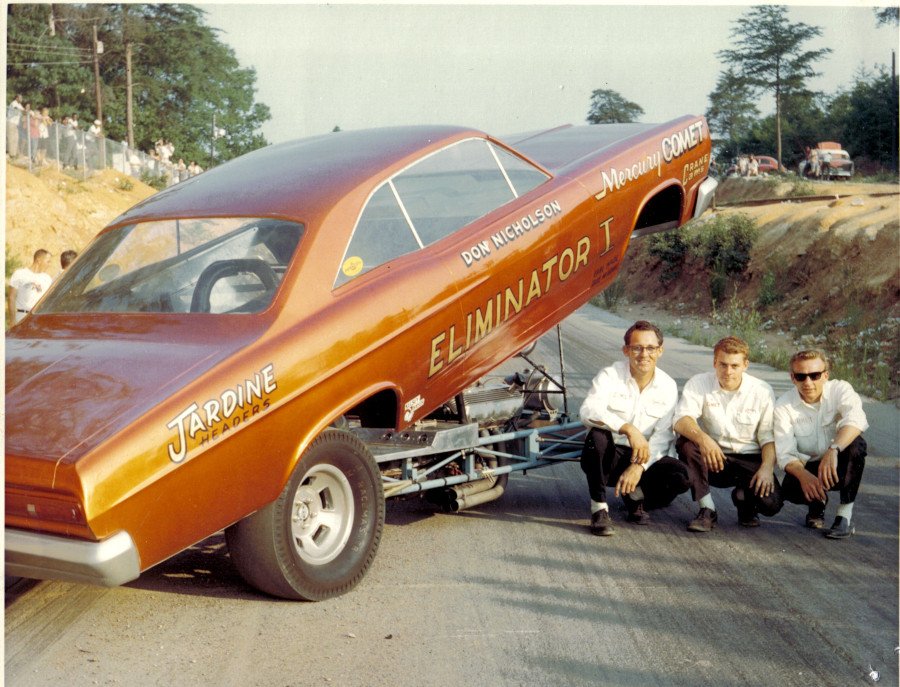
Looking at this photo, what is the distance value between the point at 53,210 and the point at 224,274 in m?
19.4

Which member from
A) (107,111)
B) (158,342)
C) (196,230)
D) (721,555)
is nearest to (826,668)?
(721,555)

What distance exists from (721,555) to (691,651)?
4.33 ft

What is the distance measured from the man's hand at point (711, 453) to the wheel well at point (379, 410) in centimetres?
187

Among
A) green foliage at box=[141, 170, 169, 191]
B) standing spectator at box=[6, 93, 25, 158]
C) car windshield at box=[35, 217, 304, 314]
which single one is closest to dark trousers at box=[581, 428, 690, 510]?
car windshield at box=[35, 217, 304, 314]

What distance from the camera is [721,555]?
496cm

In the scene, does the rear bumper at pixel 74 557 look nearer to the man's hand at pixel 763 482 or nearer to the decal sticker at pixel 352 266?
the decal sticker at pixel 352 266

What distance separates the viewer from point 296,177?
4984mm

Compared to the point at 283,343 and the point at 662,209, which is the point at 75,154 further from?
the point at 283,343

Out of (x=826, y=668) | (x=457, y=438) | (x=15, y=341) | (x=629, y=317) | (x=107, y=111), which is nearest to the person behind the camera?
(x=826, y=668)

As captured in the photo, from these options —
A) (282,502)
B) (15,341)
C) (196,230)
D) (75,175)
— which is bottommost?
(282,502)

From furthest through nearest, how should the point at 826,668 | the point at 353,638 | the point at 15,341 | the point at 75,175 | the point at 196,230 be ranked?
the point at 75,175 < the point at 196,230 < the point at 15,341 < the point at 353,638 < the point at 826,668

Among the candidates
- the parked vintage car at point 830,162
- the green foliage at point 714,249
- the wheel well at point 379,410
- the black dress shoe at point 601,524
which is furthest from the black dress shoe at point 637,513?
the parked vintage car at point 830,162

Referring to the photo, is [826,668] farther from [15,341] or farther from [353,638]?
[15,341]

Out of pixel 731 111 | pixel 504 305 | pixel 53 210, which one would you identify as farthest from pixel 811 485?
pixel 731 111
